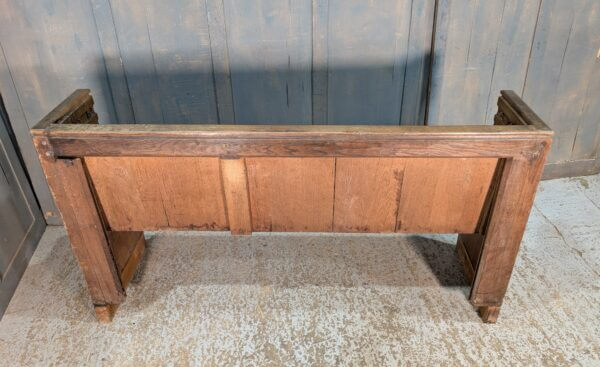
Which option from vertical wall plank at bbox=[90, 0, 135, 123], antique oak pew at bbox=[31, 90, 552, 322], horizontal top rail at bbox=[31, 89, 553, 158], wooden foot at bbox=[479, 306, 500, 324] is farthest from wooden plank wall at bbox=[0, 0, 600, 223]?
wooden foot at bbox=[479, 306, 500, 324]

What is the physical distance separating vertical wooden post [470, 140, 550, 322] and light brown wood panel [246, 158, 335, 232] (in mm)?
556

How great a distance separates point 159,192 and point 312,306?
2.51 feet

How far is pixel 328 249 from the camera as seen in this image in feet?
7.20

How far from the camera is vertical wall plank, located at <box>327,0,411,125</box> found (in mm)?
1959

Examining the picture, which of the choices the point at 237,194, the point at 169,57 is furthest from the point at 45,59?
the point at 237,194

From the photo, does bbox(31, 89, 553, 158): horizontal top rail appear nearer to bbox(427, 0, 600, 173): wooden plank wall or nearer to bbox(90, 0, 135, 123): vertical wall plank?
bbox(90, 0, 135, 123): vertical wall plank

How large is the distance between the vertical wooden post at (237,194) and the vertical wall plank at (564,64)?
5.08 feet

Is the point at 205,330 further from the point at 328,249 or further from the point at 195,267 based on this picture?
the point at 328,249

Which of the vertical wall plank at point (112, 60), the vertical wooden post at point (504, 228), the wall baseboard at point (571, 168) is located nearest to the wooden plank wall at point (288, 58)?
the vertical wall plank at point (112, 60)

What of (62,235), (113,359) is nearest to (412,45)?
(113,359)

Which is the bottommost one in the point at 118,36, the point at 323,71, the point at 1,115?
the point at 1,115

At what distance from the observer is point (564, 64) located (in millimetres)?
2258

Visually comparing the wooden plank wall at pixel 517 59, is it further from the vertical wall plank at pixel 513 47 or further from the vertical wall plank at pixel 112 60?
the vertical wall plank at pixel 112 60

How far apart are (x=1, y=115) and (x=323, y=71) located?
1425 millimetres
